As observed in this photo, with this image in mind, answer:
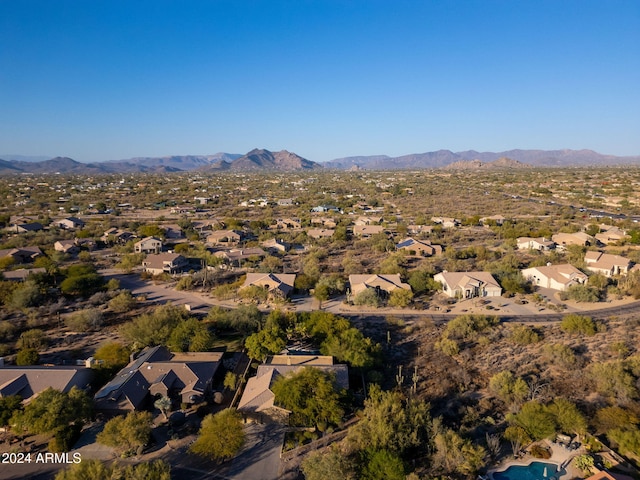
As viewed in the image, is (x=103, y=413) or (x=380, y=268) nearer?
(x=103, y=413)

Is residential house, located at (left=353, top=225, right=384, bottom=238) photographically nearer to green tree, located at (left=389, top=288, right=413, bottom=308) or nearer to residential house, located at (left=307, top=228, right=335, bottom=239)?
residential house, located at (left=307, top=228, right=335, bottom=239)

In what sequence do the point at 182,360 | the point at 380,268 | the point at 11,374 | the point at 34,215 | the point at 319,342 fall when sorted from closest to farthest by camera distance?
1. the point at 11,374
2. the point at 182,360
3. the point at 319,342
4. the point at 380,268
5. the point at 34,215

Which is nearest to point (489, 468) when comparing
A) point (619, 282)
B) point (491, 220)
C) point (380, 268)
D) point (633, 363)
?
point (633, 363)

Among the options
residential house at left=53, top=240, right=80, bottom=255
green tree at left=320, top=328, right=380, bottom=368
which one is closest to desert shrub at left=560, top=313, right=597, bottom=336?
green tree at left=320, top=328, right=380, bottom=368

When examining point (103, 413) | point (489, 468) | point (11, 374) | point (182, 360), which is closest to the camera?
point (489, 468)

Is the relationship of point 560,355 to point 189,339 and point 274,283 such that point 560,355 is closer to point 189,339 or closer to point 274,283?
point 274,283

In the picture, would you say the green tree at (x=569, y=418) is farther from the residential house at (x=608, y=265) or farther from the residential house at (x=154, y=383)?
the residential house at (x=608, y=265)

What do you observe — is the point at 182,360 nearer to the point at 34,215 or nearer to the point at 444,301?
the point at 444,301

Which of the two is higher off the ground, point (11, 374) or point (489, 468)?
point (11, 374)
